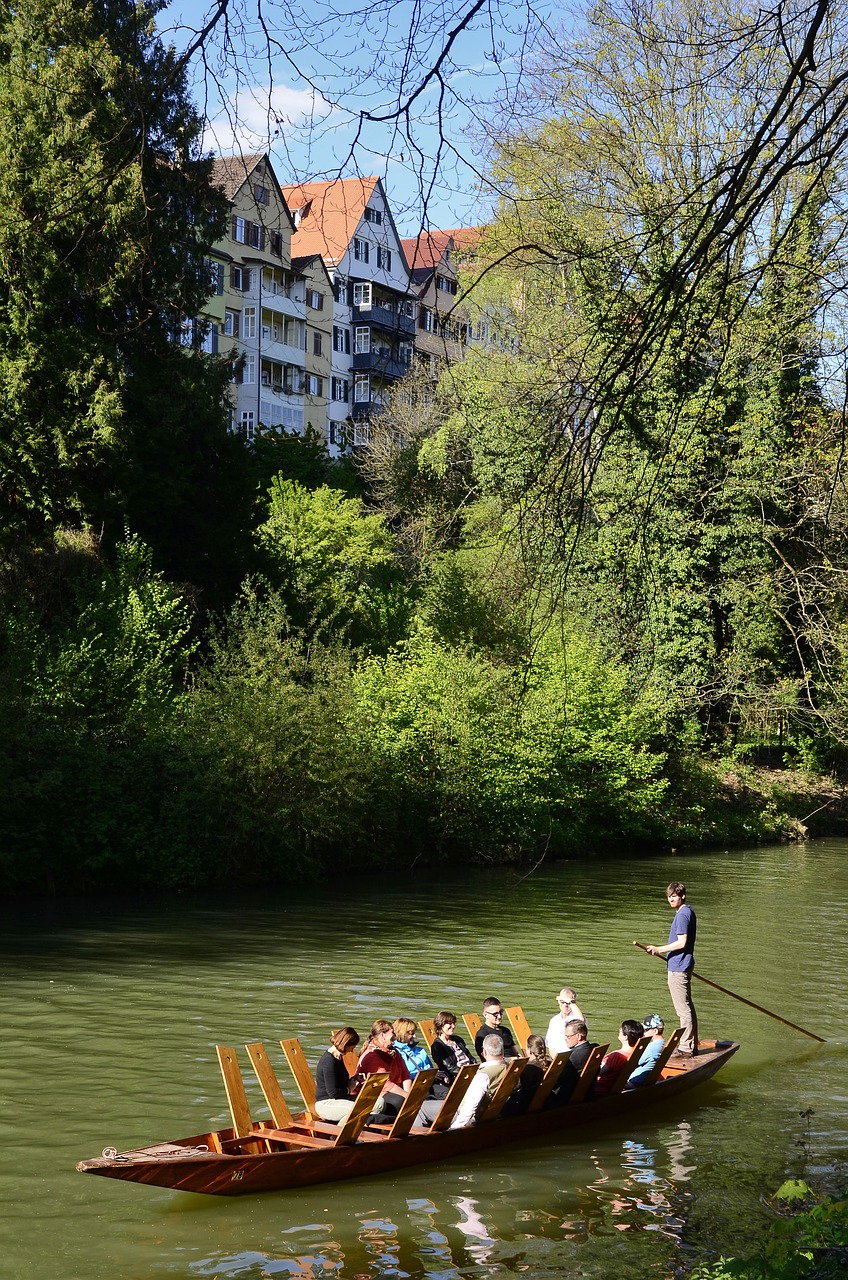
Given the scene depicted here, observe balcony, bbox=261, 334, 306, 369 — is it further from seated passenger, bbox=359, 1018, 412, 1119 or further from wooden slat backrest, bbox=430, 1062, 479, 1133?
wooden slat backrest, bbox=430, 1062, 479, 1133

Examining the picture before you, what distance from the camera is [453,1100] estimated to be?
32.0 feet

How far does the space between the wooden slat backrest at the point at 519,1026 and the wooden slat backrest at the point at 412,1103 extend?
2.52m

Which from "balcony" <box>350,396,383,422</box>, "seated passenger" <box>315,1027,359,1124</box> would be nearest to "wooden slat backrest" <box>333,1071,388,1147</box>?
"seated passenger" <box>315,1027,359,1124</box>

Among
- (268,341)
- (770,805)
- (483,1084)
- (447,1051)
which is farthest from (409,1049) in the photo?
(268,341)

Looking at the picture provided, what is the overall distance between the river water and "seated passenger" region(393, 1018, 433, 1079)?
817mm

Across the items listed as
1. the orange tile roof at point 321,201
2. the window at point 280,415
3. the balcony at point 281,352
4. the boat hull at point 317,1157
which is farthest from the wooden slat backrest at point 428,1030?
the balcony at point 281,352

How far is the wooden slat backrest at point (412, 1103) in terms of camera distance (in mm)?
9422

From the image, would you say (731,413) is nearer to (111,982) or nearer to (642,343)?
(111,982)

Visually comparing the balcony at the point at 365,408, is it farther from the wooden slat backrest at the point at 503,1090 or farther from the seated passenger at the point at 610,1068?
the wooden slat backrest at the point at 503,1090

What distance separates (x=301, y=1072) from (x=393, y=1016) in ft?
15.1

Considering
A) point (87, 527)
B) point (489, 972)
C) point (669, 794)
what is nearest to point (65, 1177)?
point (489, 972)

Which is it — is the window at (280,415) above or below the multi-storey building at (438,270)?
above

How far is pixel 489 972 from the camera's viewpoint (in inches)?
660

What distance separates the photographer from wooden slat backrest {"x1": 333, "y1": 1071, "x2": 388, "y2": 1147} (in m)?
9.05
